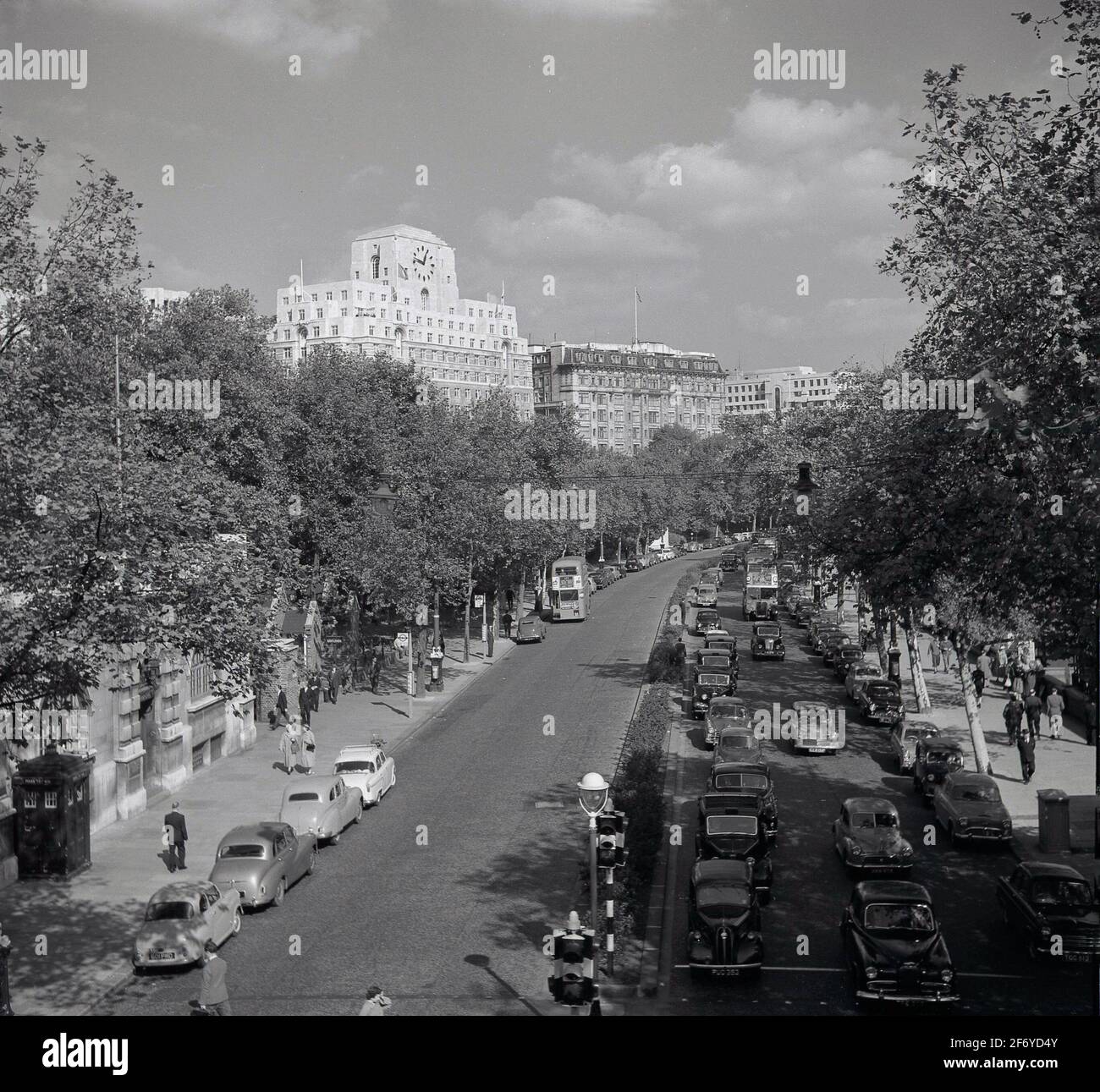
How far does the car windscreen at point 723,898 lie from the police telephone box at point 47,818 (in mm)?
12107

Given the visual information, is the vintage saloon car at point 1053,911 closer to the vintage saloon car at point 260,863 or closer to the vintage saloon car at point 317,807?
the vintage saloon car at point 260,863

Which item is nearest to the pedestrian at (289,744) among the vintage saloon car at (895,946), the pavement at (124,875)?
the pavement at (124,875)

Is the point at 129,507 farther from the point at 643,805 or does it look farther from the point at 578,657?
the point at 578,657

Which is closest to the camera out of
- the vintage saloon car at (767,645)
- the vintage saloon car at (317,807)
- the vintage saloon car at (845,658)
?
the vintage saloon car at (317,807)

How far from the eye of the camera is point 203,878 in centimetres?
2314

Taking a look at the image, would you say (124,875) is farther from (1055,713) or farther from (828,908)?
(1055,713)

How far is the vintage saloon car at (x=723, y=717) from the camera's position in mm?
35656

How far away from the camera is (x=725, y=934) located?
18328 millimetres

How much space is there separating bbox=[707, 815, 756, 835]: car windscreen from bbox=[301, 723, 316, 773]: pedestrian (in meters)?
12.6

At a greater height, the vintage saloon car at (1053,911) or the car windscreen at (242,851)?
the car windscreen at (242,851)

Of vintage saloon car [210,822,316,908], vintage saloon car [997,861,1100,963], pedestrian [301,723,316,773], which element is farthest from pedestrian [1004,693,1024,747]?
vintage saloon car [210,822,316,908]
